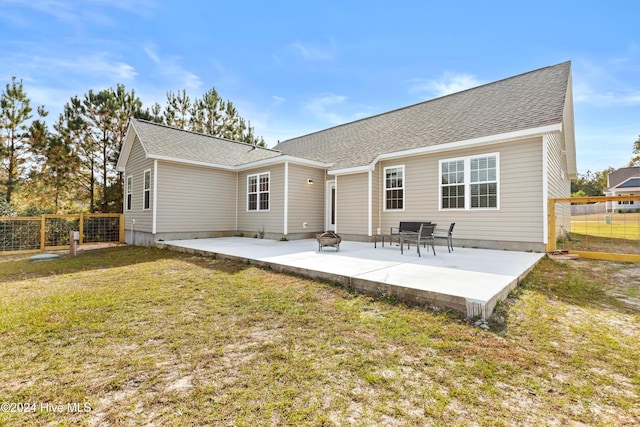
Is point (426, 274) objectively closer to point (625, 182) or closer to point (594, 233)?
point (594, 233)

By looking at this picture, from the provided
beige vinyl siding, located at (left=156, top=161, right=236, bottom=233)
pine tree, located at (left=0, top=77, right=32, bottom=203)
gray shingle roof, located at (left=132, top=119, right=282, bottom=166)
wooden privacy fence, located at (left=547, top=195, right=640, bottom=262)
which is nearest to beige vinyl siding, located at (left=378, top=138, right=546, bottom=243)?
wooden privacy fence, located at (left=547, top=195, right=640, bottom=262)

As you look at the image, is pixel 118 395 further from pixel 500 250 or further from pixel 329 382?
pixel 500 250

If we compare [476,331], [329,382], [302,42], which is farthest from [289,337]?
[302,42]

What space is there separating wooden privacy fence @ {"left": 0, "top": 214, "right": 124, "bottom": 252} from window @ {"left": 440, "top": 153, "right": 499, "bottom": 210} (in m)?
14.1

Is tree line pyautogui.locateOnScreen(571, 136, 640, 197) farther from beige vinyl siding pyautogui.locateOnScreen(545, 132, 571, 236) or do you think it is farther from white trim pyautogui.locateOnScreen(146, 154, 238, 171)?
white trim pyautogui.locateOnScreen(146, 154, 238, 171)

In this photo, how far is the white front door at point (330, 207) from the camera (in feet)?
39.4

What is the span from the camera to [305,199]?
11.5 meters

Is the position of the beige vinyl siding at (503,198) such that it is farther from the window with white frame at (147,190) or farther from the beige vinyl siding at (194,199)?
the window with white frame at (147,190)

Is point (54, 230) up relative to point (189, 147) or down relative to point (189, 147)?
down

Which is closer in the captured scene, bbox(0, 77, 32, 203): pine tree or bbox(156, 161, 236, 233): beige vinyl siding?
bbox(156, 161, 236, 233): beige vinyl siding

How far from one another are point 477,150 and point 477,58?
237 inches

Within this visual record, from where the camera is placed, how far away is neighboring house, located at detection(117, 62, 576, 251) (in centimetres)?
786

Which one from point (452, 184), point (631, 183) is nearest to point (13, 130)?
point (452, 184)

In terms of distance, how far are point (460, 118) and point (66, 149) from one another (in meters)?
19.7
